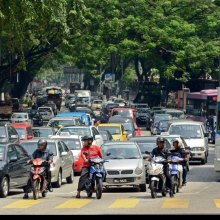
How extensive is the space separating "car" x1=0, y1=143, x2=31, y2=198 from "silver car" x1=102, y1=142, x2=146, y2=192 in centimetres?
217

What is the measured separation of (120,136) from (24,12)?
15.5 meters

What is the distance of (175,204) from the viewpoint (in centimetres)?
2092

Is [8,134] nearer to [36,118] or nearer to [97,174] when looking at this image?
[97,174]

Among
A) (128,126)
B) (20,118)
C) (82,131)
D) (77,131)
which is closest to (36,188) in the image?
(82,131)

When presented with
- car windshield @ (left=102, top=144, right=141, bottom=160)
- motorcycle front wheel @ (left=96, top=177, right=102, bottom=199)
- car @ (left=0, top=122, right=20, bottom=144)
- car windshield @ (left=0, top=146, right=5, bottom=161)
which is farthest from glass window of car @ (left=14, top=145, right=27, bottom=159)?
car @ (left=0, top=122, right=20, bottom=144)

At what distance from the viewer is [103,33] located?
69.6 m

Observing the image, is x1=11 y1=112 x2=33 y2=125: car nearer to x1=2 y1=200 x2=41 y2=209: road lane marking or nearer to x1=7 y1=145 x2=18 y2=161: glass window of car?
x1=7 y1=145 x2=18 y2=161: glass window of car

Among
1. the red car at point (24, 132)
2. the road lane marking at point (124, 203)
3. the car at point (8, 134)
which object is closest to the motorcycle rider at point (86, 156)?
the road lane marking at point (124, 203)

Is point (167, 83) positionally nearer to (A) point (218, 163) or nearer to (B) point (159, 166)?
(A) point (218, 163)

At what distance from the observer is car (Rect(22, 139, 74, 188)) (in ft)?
87.9

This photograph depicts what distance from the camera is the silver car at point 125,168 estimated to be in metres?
25.2

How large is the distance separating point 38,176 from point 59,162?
380 centimetres
